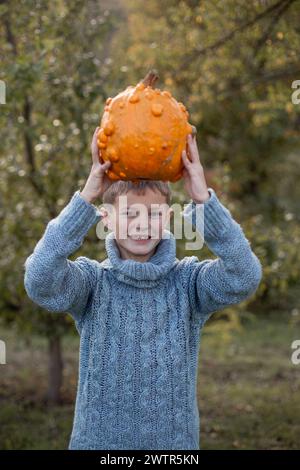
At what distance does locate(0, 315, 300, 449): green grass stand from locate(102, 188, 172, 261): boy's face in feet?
10.5

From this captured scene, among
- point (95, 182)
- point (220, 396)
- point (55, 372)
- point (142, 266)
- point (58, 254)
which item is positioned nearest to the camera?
point (58, 254)

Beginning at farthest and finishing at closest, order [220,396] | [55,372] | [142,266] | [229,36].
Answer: [220,396] → [55,372] → [229,36] → [142,266]

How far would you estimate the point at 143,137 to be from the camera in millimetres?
2740

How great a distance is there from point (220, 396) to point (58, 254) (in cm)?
525

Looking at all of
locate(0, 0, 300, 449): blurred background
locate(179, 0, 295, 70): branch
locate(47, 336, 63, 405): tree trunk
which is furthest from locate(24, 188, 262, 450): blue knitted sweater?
locate(47, 336, 63, 405): tree trunk

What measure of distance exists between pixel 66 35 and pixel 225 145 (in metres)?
8.55

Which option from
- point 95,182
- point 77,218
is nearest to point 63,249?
point 77,218

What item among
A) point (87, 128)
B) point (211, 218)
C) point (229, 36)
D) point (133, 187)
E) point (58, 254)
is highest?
point (229, 36)

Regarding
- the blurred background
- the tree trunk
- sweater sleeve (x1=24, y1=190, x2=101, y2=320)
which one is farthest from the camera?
the tree trunk

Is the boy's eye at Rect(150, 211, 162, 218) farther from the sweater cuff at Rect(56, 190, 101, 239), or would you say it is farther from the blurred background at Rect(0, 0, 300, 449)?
the blurred background at Rect(0, 0, 300, 449)

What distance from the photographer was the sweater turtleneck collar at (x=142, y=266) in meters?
2.87

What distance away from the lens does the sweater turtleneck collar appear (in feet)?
9.41

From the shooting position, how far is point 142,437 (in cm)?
287

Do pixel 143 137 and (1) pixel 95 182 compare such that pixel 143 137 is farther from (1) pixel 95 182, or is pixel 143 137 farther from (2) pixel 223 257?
(2) pixel 223 257
